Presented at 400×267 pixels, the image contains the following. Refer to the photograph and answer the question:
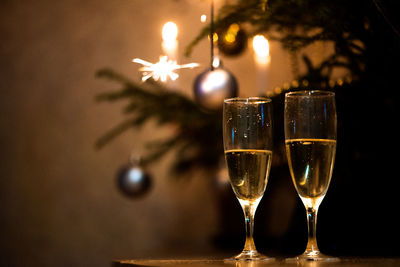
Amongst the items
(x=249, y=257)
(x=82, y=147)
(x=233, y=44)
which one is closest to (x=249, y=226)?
(x=249, y=257)

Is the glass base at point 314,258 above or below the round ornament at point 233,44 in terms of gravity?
below

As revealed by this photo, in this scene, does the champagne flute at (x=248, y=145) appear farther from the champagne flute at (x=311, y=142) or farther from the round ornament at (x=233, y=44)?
the round ornament at (x=233, y=44)

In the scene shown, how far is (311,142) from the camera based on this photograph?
2.18 ft

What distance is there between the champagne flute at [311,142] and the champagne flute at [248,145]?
29mm

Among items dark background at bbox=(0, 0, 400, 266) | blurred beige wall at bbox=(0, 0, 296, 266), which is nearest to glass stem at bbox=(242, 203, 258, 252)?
dark background at bbox=(0, 0, 400, 266)

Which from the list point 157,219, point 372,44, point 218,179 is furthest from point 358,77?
point 157,219

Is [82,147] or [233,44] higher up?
[233,44]

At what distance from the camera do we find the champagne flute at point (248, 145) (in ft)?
2.21

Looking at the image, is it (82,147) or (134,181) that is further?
(82,147)

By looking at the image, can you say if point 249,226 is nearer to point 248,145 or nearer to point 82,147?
point 248,145

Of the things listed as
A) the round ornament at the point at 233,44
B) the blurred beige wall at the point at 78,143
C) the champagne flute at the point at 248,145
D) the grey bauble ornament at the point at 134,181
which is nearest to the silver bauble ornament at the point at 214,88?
the round ornament at the point at 233,44

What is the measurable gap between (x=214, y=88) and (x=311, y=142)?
2.00 ft

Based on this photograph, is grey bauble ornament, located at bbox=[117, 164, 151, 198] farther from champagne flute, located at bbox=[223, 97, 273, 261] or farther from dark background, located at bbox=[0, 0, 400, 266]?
champagne flute, located at bbox=[223, 97, 273, 261]

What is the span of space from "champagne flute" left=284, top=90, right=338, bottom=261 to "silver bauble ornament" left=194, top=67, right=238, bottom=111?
0.58 meters
